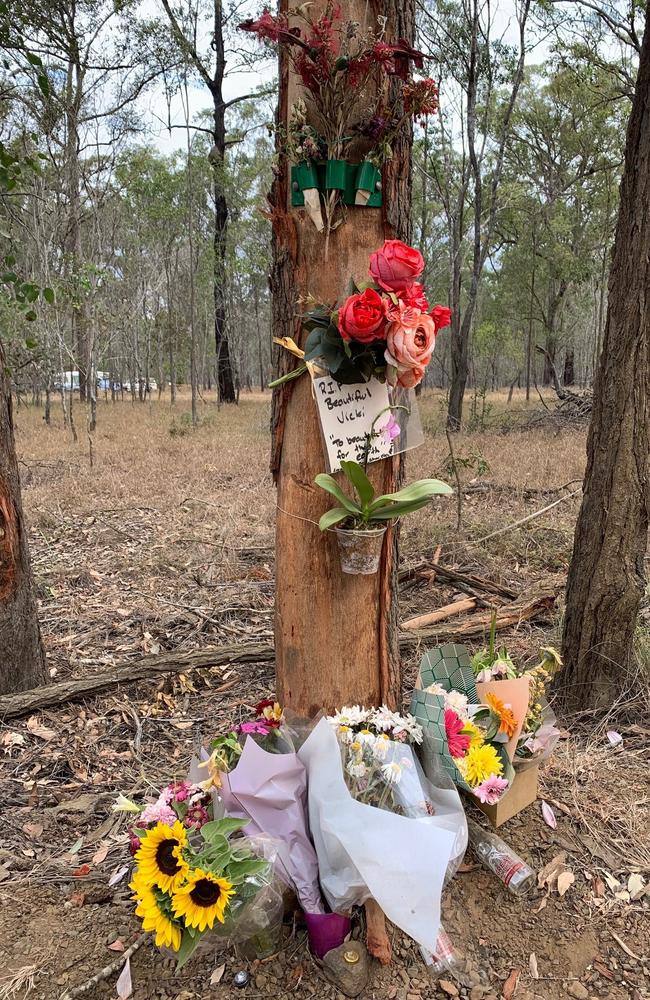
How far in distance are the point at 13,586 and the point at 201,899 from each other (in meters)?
1.56

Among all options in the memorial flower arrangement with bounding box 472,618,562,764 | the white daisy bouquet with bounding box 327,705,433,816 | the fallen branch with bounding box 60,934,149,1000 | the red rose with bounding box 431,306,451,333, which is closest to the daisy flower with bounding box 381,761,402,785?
the white daisy bouquet with bounding box 327,705,433,816

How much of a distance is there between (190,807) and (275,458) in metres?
0.84

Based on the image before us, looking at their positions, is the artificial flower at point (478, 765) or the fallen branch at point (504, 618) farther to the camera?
the fallen branch at point (504, 618)

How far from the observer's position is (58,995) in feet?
4.25

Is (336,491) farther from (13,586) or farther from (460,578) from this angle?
(460,578)

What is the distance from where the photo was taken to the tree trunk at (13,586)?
2332 millimetres

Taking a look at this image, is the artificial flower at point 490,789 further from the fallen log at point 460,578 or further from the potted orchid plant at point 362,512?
the fallen log at point 460,578

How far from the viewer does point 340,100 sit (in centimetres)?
138

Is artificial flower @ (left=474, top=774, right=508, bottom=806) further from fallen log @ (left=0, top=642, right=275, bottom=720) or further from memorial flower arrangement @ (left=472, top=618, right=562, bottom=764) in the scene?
fallen log @ (left=0, top=642, right=275, bottom=720)

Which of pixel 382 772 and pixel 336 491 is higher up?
pixel 336 491

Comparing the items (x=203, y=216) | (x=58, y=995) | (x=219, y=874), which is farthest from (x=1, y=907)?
(x=203, y=216)

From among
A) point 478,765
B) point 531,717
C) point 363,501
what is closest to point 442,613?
point 531,717

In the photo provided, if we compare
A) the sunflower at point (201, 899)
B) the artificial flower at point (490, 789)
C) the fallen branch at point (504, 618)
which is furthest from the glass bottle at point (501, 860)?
the fallen branch at point (504, 618)

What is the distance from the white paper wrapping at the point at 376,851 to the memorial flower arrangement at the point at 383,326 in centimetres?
82
